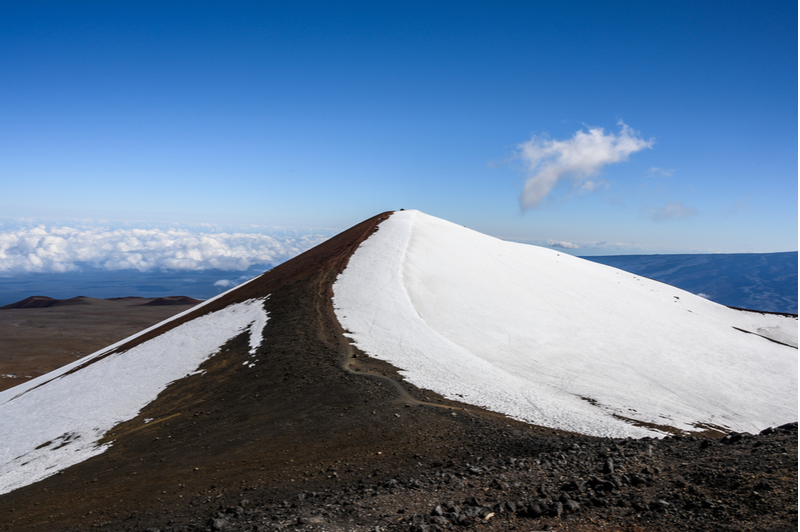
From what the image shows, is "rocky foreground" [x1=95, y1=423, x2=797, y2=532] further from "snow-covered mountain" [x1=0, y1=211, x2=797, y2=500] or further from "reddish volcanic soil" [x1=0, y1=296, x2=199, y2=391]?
"reddish volcanic soil" [x1=0, y1=296, x2=199, y2=391]

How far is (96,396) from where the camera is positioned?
76.8ft

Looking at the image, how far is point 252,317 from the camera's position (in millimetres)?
30500

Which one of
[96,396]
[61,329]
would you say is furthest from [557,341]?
[61,329]

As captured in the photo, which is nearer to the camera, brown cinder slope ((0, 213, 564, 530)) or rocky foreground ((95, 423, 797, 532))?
rocky foreground ((95, 423, 797, 532))

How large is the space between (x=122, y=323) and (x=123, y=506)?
108m

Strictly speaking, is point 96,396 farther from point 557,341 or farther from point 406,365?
point 557,341

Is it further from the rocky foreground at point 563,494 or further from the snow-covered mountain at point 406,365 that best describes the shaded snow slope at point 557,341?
the rocky foreground at point 563,494

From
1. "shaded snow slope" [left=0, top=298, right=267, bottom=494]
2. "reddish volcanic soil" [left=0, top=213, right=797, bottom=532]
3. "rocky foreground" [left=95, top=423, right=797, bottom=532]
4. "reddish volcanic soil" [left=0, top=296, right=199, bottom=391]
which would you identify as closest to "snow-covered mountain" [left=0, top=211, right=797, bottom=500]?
"shaded snow slope" [left=0, top=298, right=267, bottom=494]

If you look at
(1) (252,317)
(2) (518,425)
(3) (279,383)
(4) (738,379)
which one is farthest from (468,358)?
(4) (738,379)

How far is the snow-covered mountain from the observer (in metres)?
16.8

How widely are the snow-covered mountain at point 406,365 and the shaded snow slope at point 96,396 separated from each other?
13 centimetres

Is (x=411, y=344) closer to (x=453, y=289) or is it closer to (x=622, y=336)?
(x=453, y=289)

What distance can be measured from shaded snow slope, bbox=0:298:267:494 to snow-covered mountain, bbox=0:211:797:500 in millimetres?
126

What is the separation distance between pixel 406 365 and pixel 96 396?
59.0 ft
